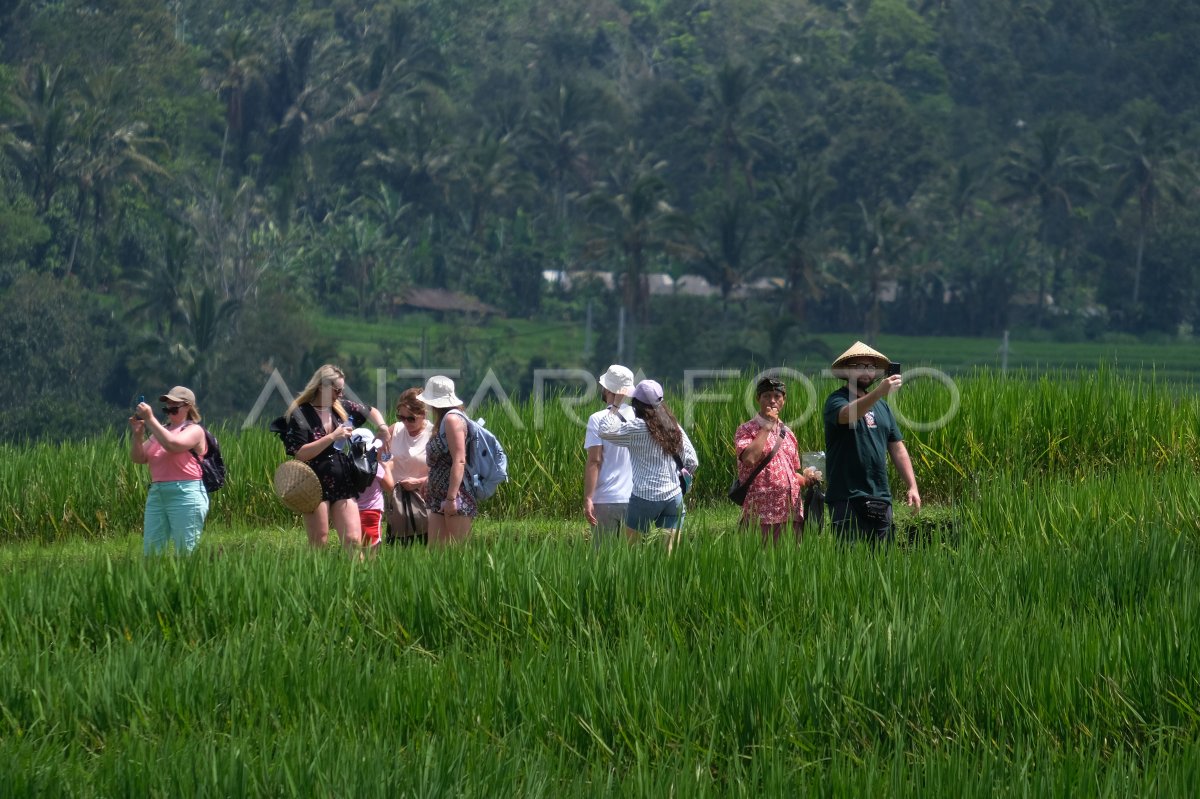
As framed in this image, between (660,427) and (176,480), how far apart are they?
209 cm

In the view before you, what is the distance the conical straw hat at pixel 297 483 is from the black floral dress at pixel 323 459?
76mm

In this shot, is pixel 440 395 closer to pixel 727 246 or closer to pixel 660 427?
pixel 660 427

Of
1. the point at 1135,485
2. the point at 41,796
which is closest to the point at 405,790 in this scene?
the point at 41,796

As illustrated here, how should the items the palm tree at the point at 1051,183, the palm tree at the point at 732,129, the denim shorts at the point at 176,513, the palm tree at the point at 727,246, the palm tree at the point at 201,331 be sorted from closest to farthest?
the denim shorts at the point at 176,513, the palm tree at the point at 201,331, the palm tree at the point at 727,246, the palm tree at the point at 1051,183, the palm tree at the point at 732,129

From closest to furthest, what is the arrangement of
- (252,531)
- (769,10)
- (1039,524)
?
(1039,524) → (252,531) → (769,10)

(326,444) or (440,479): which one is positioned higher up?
(326,444)

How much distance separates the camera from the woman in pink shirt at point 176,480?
7.90 meters

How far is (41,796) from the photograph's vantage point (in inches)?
195

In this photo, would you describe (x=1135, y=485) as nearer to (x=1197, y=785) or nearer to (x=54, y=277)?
(x=1197, y=785)

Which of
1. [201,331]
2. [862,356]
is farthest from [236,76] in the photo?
[862,356]

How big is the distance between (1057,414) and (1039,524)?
3.02 metres

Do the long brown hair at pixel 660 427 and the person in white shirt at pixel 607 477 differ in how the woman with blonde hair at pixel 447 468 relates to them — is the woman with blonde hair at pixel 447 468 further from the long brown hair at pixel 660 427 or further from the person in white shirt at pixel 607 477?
the long brown hair at pixel 660 427

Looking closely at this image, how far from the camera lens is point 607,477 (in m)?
7.85

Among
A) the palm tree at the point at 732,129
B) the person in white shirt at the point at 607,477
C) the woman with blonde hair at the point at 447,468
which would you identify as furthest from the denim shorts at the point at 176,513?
the palm tree at the point at 732,129
